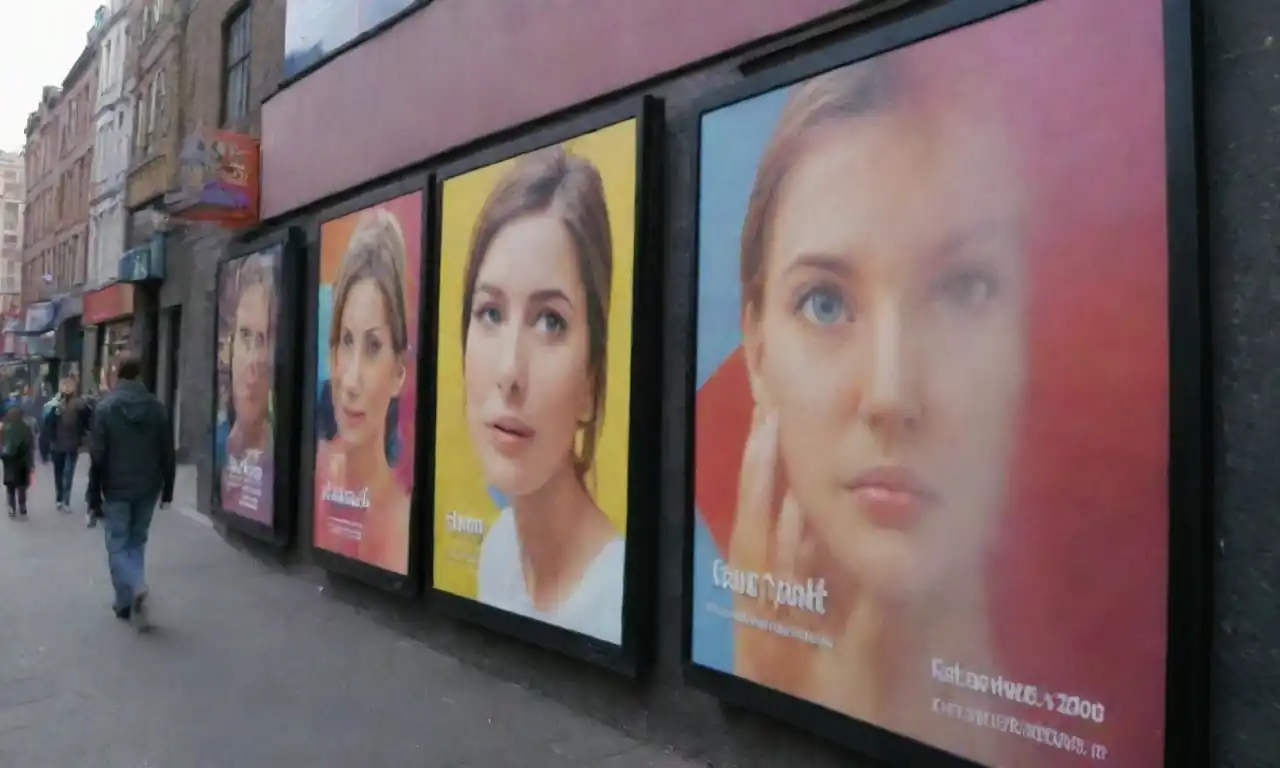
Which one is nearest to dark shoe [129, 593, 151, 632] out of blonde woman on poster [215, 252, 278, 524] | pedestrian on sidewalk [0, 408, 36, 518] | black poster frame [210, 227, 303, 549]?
black poster frame [210, 227, 303, 549]

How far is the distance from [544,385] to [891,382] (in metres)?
2.57

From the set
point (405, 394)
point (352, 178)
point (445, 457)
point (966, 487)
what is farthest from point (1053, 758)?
point (352, 178)

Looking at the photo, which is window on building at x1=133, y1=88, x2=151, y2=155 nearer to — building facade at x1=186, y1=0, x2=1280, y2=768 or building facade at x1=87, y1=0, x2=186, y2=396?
building facade at x1=87, y1=0, x2=186, y2=396

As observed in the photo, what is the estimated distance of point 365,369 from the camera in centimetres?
833

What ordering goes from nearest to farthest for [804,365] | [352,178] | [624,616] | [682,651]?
[804,365] → [682,651] → [624,616] → [352,178]

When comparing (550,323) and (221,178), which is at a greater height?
(221,178)

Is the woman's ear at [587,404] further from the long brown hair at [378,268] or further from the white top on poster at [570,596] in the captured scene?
the long brown hair at [378,268]

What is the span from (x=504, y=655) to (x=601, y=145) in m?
3.28

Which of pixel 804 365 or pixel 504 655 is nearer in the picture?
pixel 804 365

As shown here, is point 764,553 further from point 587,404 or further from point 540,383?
point 540,383

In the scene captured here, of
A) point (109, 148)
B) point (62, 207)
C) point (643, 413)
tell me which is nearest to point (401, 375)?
point (643, 413)

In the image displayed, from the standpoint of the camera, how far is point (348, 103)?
9.27 metres

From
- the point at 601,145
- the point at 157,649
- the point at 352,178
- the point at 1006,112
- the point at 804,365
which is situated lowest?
the point at 157,649

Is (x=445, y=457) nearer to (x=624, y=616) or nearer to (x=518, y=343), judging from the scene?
(x=518, y=343)
